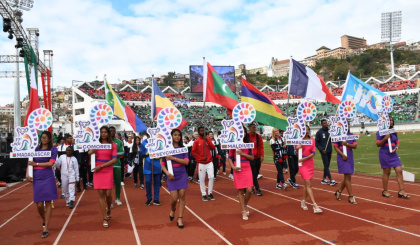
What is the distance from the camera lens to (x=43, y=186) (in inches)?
213

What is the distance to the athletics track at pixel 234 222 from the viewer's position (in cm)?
483

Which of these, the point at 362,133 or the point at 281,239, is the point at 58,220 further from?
the point at 362,133

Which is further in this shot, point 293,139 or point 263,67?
point 263,67

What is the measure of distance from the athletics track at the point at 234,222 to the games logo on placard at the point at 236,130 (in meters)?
1.41

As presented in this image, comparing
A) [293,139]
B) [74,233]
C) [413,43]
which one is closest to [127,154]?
[74,233]

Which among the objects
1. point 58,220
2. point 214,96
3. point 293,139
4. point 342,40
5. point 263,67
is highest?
point 342,40

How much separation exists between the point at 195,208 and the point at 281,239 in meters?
2.64

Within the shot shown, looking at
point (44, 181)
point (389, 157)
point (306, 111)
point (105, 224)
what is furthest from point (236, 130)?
point (389, 157)

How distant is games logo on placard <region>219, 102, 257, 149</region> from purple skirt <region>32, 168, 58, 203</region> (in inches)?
122

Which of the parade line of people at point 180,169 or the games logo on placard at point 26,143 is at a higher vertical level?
the games logo on placard at point 26,143

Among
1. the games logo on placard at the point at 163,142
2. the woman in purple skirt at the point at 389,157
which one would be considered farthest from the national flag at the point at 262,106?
the games logo on placard at the point at 163,142

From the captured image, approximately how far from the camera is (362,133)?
3881 centimetres

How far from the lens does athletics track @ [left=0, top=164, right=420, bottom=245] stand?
4.83 m

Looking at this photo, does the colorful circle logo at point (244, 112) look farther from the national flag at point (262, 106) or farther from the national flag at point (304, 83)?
the national flag at point (304, 83)
